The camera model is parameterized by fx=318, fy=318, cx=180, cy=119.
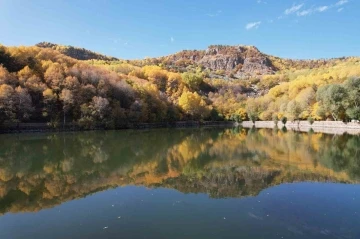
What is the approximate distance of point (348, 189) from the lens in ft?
42.5

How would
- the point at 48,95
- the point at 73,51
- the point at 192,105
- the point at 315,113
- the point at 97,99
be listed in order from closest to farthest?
the point at 48,95
the point at 97,99
the point at 315,113
the point at 192,105
the point at 73,51

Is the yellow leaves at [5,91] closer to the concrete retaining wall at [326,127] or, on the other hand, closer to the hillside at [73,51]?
the concrete retaining wall at [326,127]

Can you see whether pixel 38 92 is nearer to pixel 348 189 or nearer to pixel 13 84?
pixel 13 84

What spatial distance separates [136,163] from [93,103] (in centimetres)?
3993

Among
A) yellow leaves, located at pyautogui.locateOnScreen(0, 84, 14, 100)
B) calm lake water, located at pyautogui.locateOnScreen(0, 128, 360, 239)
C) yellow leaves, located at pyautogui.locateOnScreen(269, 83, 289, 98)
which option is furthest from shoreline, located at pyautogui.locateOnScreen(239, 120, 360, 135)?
yellow leaves, located at pyautogui.locateOnScreen(0, 84, 14, 100)

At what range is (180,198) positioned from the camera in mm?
11594

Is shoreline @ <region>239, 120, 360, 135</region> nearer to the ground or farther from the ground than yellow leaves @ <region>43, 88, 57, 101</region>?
nearer to the ground

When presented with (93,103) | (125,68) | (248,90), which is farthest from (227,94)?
(93,103)

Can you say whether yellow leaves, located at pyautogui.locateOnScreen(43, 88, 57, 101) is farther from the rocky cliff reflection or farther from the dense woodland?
the rocky cliff reflection

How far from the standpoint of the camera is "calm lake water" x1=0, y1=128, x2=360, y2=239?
8336 millimetres

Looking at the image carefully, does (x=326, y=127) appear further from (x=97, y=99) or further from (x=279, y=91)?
(x=97, y=99)

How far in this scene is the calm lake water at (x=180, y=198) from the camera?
834 cm

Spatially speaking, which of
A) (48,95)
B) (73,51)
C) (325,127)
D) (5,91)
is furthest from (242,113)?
(73,51)

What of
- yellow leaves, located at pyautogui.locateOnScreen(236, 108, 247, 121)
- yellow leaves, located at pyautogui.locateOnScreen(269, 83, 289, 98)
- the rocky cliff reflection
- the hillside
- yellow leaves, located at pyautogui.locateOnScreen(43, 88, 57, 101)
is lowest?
the rocky cliff reflection
